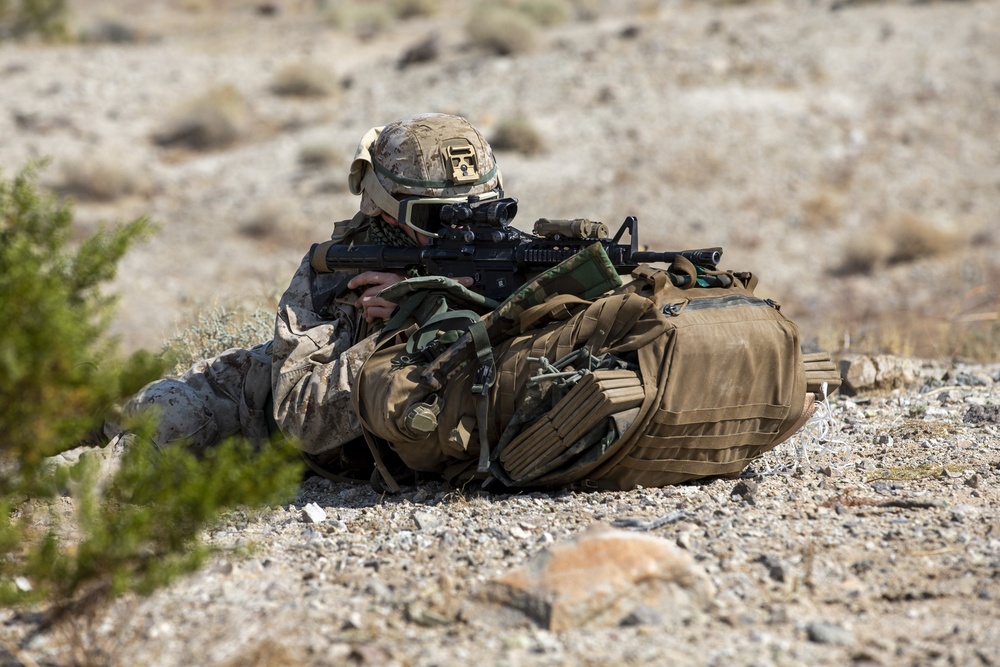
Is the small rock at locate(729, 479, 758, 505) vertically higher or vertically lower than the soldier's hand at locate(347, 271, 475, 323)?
lower

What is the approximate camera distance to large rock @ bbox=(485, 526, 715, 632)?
2.86m

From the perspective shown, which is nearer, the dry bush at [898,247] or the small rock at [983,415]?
the small rock at [983,415]

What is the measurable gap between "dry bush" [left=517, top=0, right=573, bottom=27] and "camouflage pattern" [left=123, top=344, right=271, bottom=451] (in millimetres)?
18832

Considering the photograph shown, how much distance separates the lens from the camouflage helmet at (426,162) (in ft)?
14.8

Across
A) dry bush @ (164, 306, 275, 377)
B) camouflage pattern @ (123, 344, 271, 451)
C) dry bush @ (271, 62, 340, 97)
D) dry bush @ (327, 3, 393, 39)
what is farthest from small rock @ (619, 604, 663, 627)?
dry bush @ (327, 3, 393, 39)

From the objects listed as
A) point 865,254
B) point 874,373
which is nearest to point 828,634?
point 874,373

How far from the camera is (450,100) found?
731 inches

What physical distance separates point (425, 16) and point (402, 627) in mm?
23656

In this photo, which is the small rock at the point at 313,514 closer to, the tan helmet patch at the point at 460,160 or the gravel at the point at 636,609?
the gravel at the point at 636,609

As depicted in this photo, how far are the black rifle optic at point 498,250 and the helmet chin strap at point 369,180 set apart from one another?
0.59 ft

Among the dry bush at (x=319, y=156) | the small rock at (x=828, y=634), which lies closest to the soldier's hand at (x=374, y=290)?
the small rock at (x=828, y=634)

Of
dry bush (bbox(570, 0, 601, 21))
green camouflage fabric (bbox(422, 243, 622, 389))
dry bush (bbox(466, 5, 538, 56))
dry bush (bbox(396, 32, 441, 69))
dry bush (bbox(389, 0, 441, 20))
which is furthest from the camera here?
dry bush (bbox(389, 0, 441, 20))

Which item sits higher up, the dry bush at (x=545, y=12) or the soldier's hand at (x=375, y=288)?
the dry bush at (x=545, y=12)

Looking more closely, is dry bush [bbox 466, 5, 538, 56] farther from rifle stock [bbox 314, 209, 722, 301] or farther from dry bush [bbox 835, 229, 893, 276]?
rifle stock [bbox 314, 209, 722, 301]
